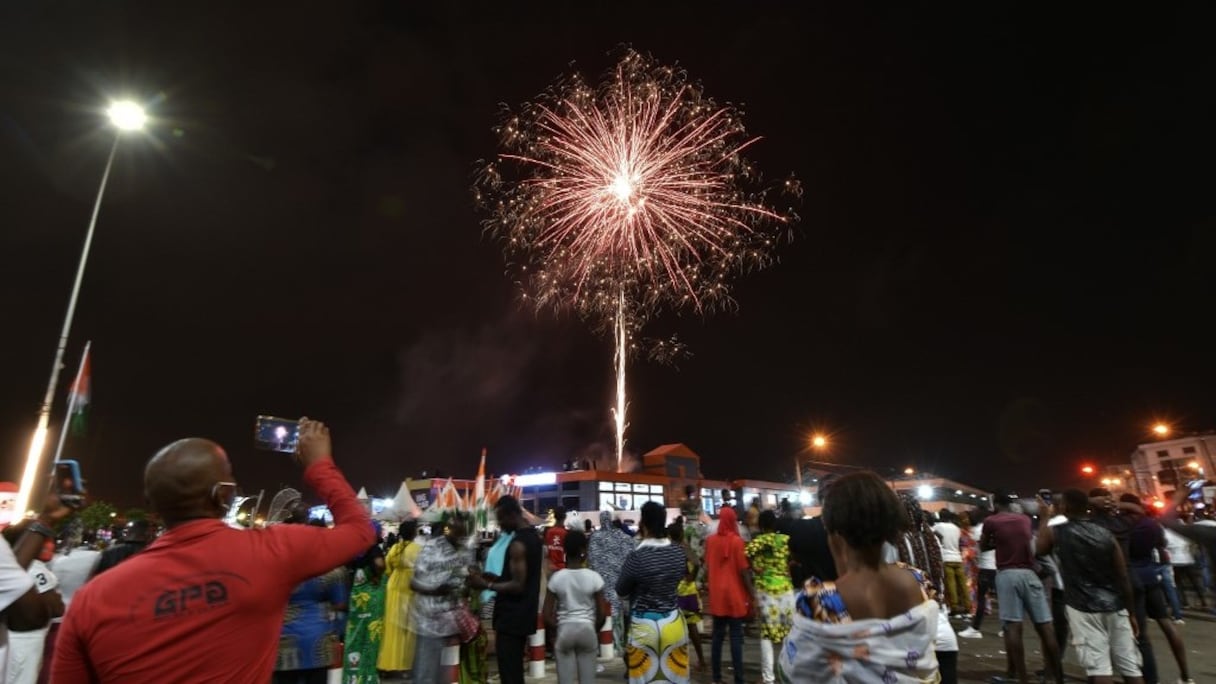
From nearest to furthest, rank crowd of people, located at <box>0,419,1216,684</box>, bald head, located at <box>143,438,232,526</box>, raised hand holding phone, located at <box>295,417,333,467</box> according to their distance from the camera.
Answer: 1. crowd of people, located at <box>0,419,1216,684</box>
2. bald head, located at <box>143,438,232,526</box>
3. raised hand holding phone, located at <box>295,417,333,467</box>

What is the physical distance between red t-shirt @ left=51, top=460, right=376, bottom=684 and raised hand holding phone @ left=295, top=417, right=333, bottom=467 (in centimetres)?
15

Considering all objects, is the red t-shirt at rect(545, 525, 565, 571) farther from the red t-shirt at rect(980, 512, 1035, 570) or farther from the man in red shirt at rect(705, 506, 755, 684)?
the red t-shirt at rect(980, 512, 1035, 570)

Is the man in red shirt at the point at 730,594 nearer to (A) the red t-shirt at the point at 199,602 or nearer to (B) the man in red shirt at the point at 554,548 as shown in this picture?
(B) the man in red shirt at the point at 554,548

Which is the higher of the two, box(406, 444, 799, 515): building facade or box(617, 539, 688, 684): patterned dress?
box(406, 444, 799, 515): building facade

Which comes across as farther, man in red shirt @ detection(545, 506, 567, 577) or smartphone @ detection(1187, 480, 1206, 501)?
man in red shirt @ detection(545, 506, 567, 577)

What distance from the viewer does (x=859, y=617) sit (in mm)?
2650

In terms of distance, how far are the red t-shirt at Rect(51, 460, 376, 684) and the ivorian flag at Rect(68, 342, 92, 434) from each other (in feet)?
59.4

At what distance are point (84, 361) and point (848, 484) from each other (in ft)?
64.6

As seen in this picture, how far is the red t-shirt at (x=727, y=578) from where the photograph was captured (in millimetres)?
7855

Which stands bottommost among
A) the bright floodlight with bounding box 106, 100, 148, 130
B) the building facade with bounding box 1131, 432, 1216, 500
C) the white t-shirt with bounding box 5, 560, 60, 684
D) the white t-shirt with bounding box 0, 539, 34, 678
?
the white t-shirt with bounding box 5, 560, 60, 684

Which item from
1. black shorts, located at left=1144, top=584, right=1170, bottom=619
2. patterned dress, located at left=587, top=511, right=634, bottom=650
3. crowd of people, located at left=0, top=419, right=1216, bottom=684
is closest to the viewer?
crowd of people, located at left=0, top=419, right=1216, bottom=684

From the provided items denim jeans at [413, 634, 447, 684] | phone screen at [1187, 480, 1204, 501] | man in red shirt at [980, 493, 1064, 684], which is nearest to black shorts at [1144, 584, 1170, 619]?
man in red shirt at [980, 493, 1064, 684]

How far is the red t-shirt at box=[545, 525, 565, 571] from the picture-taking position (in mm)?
9773

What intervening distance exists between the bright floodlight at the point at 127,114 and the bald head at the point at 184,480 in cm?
1542
